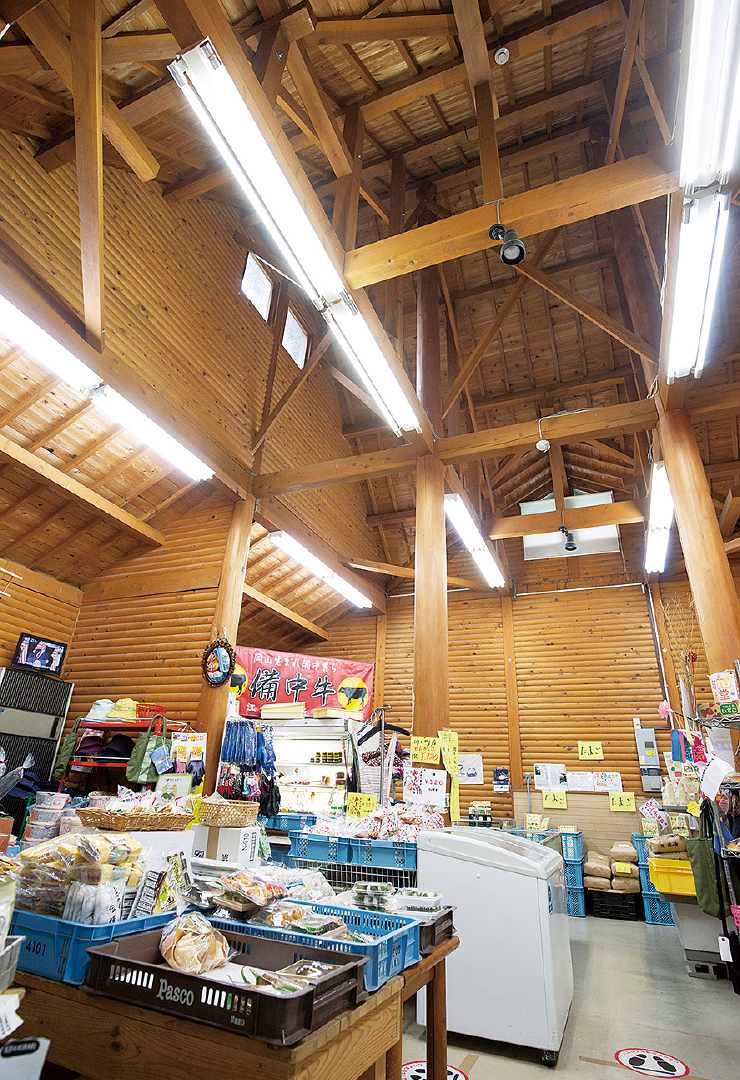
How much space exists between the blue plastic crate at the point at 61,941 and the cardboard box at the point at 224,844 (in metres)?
3.05

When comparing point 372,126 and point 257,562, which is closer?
point 372,126

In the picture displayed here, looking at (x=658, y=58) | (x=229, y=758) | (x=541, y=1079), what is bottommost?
(x=541, y=1079)

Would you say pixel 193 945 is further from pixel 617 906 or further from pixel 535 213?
pixel 617 906

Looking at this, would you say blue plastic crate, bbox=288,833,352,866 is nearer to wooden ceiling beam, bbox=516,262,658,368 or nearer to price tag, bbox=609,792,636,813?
wooden ceiling beam, bbox=516,262,658,368

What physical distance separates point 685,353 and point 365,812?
18.2 ft

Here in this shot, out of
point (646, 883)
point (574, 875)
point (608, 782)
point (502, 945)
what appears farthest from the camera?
point (608, 782)

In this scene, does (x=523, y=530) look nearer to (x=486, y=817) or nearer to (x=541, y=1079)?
(x=486, y=817)

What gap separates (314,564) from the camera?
10711 mm

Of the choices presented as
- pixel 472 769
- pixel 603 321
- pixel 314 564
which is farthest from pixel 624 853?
pixel 603 321

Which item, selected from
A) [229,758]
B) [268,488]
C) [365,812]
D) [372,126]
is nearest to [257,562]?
[268,488]

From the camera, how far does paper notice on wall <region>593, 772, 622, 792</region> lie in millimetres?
10844

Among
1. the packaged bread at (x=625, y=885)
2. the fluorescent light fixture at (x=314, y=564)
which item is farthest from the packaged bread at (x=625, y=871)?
the fluorescent light fixture at (x=314, y=564)

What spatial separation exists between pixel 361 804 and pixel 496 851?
2.24m

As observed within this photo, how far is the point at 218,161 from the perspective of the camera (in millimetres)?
7406
